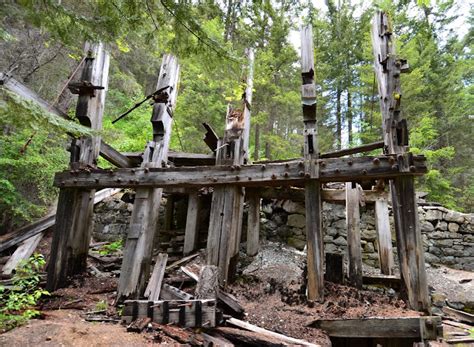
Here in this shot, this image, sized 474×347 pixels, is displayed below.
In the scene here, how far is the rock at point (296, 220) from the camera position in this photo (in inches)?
282

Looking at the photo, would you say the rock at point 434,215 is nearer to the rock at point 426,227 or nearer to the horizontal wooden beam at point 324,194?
the rock at point 426,227

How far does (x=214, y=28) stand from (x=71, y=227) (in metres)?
8.19

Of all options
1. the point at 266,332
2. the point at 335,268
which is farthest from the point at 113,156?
the point at 335,268

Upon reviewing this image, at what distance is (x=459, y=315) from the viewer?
6152 mm

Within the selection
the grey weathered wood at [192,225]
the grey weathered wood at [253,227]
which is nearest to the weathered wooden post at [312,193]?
the grey weathered wood at [253,227]

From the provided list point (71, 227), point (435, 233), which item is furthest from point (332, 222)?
point (71, 227)

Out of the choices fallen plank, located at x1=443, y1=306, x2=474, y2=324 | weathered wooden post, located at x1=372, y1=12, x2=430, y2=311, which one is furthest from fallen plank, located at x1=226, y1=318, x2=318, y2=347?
fallen plank, located at x1=443, y1=306, x2=474, y2=324

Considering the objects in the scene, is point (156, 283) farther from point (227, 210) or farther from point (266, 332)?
point (266, 332)

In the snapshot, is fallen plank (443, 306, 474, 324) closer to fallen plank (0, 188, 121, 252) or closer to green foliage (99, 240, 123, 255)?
green foliage (99, 240, 123, 255)

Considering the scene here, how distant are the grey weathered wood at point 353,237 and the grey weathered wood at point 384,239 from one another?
0.82 m

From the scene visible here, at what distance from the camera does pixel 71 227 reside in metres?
4.89

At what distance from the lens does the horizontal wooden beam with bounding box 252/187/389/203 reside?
588cm

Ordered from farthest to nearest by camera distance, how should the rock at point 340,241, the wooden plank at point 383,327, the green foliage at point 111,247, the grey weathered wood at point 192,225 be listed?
the green foliage at point 111,247, the rock at point 340,241, the grey weathered wood at point 192,225, the wooden plank at point 383,327

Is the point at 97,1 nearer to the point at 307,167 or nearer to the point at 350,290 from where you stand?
the point at 307,167
